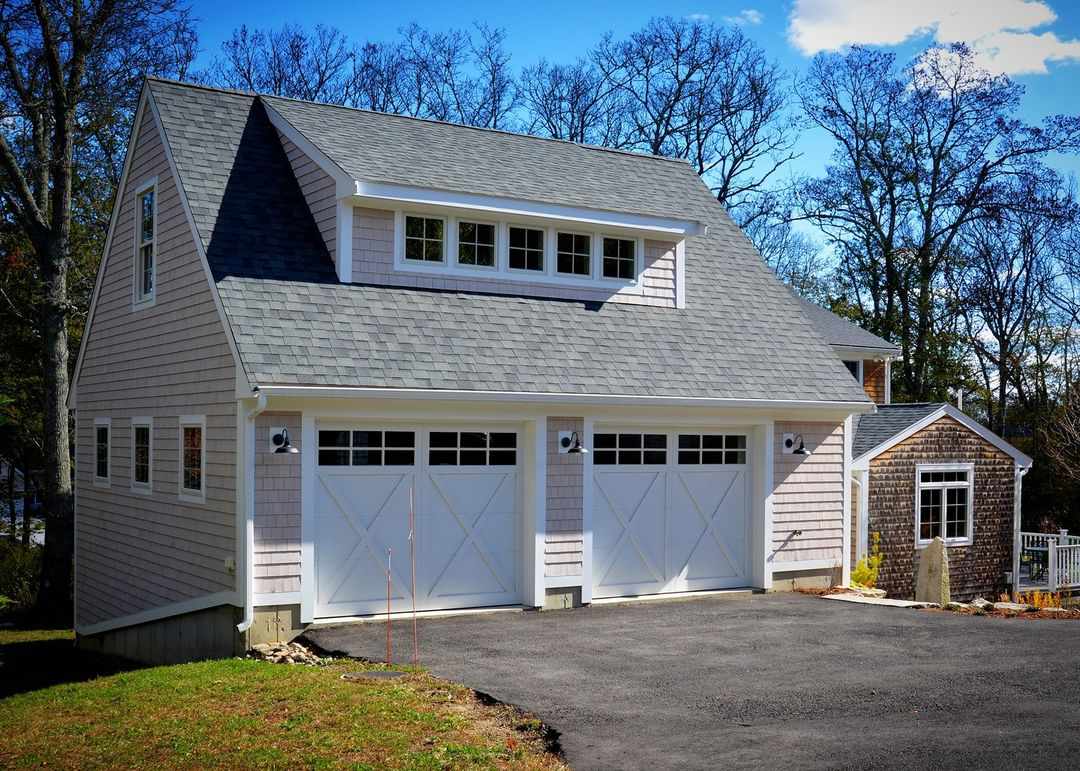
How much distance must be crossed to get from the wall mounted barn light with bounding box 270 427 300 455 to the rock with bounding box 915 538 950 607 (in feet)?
34.1

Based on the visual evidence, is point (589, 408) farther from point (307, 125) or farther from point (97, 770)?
point (97, 770)

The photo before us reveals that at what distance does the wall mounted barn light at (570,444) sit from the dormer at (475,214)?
7.06 ft

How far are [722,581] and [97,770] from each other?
9.39m

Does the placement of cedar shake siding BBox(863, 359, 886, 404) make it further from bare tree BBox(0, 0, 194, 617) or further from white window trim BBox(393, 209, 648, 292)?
bare tree BBox(0, 0, 194, 617)

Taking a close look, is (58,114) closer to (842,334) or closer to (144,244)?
(144,244)

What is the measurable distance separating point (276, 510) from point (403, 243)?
3.91 m

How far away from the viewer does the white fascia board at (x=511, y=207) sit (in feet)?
43.6

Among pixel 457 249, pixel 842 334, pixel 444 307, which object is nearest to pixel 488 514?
pixel 444 307

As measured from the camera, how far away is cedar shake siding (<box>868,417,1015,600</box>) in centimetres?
1919

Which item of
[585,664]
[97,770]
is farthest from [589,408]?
[97,770]

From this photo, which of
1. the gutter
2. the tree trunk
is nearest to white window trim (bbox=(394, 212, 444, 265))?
the gutter

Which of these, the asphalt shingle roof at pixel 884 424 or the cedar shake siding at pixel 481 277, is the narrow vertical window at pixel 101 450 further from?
the asphalt shingle roof at pixel 884 424

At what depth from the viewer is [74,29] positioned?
21.6 m

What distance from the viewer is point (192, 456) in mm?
13445
